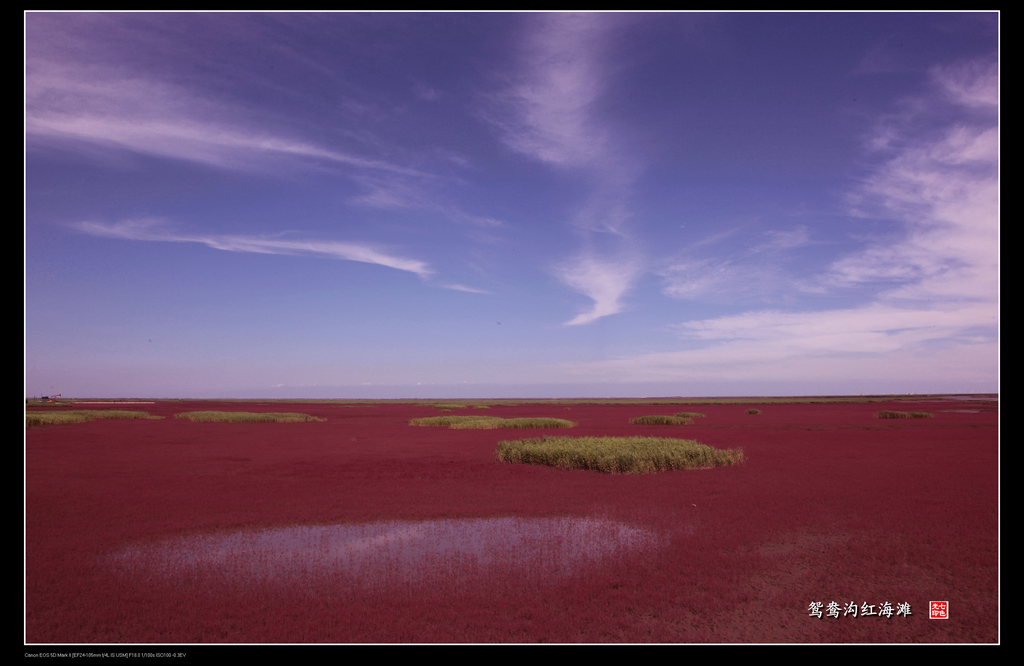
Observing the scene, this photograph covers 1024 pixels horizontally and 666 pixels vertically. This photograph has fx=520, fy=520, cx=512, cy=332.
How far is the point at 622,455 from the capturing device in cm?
1884

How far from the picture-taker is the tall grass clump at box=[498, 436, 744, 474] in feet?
61.1

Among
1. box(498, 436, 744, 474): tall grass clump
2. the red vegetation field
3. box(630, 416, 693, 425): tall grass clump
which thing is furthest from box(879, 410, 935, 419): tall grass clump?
box(498, 436, 744, 474): tall grass clump

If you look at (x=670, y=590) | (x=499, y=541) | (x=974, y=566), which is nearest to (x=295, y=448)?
(x=499, y=541)

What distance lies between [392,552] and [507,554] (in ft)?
6.98

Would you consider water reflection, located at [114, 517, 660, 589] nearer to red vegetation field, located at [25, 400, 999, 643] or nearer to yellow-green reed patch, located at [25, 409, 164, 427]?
red vegetation field, located at [25, 400, 999, 643]

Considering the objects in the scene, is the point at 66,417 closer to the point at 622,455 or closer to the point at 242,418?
the point at 242,418

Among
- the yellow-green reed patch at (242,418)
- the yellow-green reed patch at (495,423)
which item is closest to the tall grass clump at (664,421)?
the yellow-green reed patch at (495,423)

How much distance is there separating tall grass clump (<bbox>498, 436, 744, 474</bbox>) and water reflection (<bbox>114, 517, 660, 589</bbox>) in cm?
715

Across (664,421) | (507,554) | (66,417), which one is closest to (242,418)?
(66,417)
